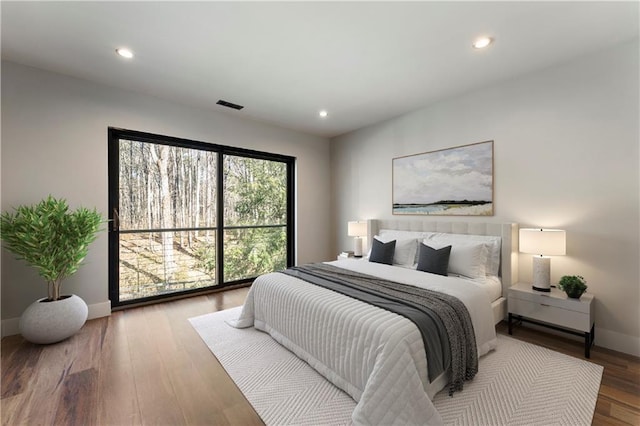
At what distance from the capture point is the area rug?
64.8 inches

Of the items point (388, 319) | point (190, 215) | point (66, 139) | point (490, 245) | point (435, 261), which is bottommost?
point (388, 319)

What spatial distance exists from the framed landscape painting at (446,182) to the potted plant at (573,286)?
0.97 m

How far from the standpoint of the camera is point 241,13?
2014 millimetres

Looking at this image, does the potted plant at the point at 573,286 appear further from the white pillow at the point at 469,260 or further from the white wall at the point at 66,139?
the white wall at the point at 66,139

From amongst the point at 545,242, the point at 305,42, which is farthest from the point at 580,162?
the point at 305,42

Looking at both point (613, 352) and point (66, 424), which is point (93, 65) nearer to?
point (66, 424)

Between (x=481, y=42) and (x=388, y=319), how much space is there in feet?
8.03

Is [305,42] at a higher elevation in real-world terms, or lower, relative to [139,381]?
Result: higher

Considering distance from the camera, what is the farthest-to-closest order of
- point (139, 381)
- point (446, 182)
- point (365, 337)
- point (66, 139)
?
point (446, 182)
point (66, 139)
point (139, 381)
point (365, 337)

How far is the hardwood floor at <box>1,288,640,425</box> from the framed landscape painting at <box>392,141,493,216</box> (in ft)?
4.74

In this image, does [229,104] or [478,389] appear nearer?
[478,389]

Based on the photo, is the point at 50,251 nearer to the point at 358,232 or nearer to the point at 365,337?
the point at 365,337

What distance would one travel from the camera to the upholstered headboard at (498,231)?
290 centimetres

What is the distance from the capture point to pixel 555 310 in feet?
8.12
